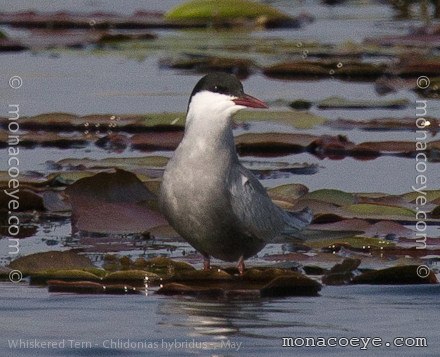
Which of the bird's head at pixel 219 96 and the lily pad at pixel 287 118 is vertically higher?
the lily pad at pixel 287 118

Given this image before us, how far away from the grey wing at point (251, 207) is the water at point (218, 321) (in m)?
0.44

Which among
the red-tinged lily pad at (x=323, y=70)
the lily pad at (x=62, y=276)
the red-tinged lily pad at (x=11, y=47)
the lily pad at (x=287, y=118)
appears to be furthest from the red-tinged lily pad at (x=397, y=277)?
the red-tinged lily pad at (x=11, y=47)

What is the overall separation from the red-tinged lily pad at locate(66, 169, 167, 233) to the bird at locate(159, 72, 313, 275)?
846 millimetres

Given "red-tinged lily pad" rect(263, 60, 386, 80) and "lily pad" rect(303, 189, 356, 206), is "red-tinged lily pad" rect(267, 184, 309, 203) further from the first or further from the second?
"red-tinged lily pad" rect(263, 60, 386, 80)

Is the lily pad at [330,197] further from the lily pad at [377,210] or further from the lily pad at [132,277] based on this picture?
the lily pad at [132,277]

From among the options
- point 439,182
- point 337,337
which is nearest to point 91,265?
point 337,337

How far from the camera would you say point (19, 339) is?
282 inches

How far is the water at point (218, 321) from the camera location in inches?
278

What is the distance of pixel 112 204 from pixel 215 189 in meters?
1.26

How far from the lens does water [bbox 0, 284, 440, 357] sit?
7.06m

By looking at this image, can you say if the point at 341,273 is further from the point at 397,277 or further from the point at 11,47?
the point at 11,47

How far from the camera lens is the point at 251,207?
8.23 metres

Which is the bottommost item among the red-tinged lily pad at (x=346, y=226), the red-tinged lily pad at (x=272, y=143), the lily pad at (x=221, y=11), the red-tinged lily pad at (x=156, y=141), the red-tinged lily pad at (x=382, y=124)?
the red-tinged lily pad at (x=346, y=226)

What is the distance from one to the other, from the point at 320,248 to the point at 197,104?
3.63 ft
